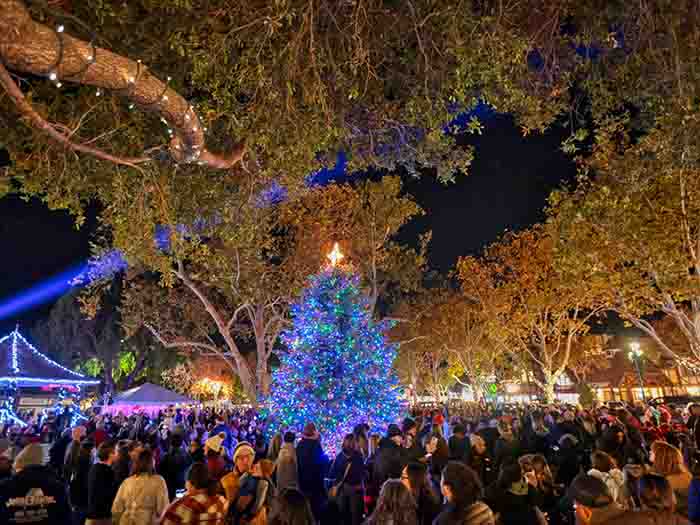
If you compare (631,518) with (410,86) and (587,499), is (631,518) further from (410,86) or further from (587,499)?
(410,86)

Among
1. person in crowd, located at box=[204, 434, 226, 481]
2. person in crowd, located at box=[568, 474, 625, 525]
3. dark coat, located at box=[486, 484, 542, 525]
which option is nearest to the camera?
person in crowd, located at box=[568, 474, 625, 525]

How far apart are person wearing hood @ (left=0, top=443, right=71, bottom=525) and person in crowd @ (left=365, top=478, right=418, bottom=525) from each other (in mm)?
2591

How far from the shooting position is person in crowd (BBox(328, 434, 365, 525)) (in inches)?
225

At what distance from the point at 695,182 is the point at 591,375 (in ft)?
189

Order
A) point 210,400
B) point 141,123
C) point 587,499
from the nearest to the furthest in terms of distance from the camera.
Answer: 1. point 587,499
2. point 141,123
3. point 210,400

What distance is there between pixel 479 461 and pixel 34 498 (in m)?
5.76

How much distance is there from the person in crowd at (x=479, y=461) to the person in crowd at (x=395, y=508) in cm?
386

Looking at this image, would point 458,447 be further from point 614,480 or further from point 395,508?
point 395,508

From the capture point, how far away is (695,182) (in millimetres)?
12352

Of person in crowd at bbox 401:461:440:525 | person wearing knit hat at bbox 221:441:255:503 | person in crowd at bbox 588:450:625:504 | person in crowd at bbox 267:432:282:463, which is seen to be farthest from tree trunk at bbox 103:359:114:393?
person in crowd at bbox 588:450:625:504

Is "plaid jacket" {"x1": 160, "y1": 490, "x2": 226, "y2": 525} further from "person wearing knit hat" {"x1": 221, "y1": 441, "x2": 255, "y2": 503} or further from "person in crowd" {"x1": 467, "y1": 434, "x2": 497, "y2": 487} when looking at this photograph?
"person in crowd" {"x1": 467, "y1": 434, "x2": 497, "y2": 487}

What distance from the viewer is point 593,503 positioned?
326cm

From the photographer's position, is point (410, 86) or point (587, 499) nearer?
point (587, 499)

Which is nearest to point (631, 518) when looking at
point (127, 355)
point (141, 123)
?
point (141, 123)
